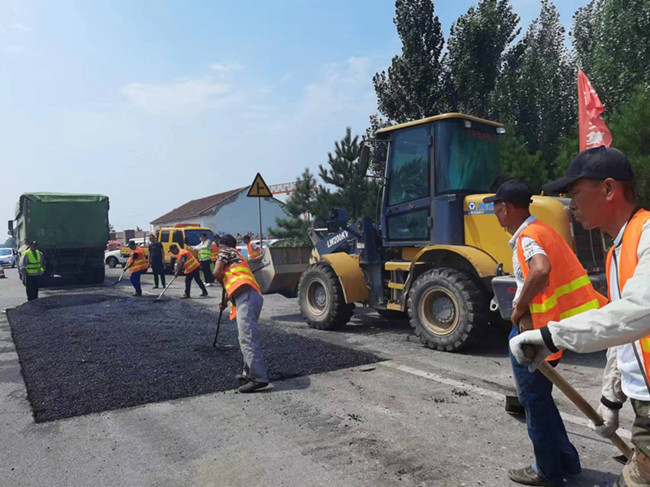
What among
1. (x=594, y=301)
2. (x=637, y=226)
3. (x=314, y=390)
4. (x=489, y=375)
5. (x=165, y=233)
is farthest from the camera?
(x=165, y=233)

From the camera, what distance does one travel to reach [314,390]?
201 inches

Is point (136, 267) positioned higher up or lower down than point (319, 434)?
higher up

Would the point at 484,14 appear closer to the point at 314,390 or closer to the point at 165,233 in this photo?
the point at 165,233

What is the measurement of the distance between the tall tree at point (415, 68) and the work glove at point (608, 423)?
16.5m

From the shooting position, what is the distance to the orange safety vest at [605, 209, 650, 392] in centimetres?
171

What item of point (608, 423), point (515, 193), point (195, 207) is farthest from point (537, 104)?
point (195, 207)

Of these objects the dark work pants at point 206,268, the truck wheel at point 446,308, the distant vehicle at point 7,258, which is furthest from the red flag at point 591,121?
the distant vehicle at point 7,258

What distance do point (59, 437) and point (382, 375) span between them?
3063 mm

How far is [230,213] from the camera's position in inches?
1900

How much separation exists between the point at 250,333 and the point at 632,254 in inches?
162

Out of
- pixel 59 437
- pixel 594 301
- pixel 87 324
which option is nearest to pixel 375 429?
pixel 594 301

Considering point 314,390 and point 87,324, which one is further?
point 87,324

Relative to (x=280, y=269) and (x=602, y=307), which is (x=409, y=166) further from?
(x=602, y=307)

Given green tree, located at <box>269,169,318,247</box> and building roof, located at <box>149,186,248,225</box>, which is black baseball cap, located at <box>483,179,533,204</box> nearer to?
green tree, located at <box>269,169,318,247</box>
